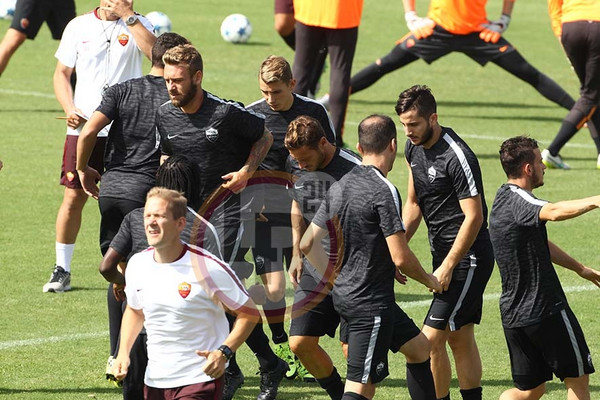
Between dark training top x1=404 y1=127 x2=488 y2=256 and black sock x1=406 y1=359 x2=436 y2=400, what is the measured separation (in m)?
0.84

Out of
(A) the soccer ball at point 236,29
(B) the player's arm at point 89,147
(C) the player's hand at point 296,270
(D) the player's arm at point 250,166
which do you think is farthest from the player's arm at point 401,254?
(A) the soccer ball at point 236,29

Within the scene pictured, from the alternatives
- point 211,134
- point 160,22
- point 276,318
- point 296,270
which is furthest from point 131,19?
point 160,22

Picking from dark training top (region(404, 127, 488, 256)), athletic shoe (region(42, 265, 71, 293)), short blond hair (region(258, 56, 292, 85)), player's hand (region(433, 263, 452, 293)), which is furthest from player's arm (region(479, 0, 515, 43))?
player's hand (region(433, 263, 452, 293))

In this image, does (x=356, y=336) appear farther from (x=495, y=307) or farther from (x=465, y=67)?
(x=465, y=67)

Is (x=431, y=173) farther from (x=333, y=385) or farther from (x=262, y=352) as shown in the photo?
(x=262, y=352)

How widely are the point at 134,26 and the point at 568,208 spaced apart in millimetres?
4129

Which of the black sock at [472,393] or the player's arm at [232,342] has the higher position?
the player's arm at [232,342]

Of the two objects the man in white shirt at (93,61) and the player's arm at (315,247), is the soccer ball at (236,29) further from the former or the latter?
the player's arm at (315,247)

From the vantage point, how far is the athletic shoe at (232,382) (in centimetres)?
799

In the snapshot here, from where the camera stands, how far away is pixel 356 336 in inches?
273

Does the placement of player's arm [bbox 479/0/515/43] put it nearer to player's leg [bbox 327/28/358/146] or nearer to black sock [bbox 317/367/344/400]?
player's leg [bbox 327/28/358/146]

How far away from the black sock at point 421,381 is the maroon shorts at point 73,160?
364cm

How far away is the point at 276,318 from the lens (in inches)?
346

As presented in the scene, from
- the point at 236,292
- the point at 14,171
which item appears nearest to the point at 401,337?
the point at 236,292
